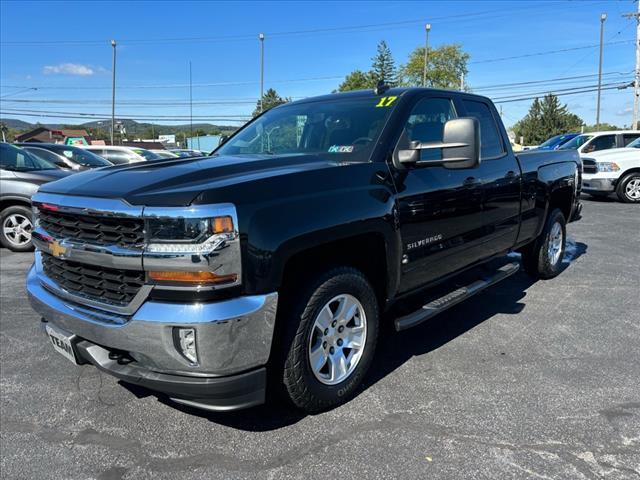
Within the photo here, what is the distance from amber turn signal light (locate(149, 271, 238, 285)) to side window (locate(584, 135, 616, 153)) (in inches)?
592

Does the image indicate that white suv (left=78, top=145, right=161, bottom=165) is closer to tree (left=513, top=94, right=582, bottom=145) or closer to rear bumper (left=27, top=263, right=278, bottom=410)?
rear bumper (left=27, top=263, right=278, bottom=410)

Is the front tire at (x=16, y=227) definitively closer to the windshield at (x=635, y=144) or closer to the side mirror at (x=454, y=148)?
the side mirror at (x=454, y=148)

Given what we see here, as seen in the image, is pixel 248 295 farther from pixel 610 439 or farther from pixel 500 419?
pixel 610 439

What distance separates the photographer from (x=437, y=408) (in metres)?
3.00

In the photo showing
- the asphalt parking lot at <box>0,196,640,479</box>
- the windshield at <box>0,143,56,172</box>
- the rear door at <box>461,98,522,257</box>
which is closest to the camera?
the asphalt parking lot at <box>0,196,640,479</box>

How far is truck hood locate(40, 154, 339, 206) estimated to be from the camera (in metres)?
2.37

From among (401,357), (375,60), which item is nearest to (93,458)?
(401,357)

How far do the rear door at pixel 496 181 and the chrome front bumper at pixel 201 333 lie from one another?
246 centimetres

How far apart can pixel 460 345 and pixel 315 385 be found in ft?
5.30

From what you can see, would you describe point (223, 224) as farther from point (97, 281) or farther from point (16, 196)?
point (16, 196)

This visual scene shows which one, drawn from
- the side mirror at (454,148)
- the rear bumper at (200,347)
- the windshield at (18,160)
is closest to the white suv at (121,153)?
the windshield at (18,160)

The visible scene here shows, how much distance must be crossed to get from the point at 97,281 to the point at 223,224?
811 mm

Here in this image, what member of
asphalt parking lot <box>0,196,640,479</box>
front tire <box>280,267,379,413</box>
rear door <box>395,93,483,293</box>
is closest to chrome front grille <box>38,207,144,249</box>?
front tire <box>280,267,379,413</box>

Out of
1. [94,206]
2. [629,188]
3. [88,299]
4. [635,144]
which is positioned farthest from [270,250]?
[635,144]
